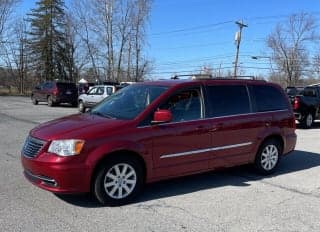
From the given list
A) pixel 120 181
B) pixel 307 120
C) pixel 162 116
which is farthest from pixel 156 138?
pixel 307 120

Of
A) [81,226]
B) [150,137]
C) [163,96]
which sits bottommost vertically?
[81,226]

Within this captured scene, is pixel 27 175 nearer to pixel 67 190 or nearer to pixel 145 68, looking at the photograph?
pixel 67 190

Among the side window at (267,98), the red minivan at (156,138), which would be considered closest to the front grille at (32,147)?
the red minivan at (156,138)

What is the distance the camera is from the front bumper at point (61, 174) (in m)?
5.96

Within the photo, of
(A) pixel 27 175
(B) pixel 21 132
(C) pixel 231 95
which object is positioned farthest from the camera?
(B) pixel 21 132

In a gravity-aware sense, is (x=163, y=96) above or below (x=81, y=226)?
above

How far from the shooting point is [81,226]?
17.6 feet

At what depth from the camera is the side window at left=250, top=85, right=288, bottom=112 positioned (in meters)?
8.37

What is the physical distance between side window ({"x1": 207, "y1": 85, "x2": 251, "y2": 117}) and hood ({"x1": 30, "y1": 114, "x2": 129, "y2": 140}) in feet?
5.64

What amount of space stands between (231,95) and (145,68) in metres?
57.1

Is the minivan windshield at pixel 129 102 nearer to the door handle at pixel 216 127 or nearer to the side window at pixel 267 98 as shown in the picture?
the door handle at pixel 216 127

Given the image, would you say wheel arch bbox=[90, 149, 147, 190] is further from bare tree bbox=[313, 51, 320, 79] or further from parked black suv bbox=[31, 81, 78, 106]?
bare tree bbox=[313, 51, 320, 79]

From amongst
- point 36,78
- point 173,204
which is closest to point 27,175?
point 173,204

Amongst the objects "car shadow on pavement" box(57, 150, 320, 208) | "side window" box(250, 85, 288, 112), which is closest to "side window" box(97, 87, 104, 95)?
"car shadow on pavement" box(57, 150, 320, 208)
